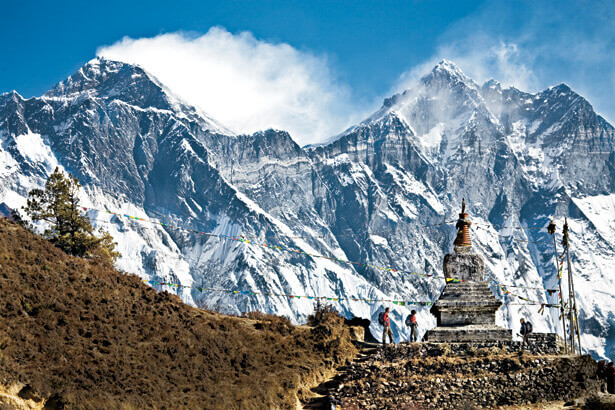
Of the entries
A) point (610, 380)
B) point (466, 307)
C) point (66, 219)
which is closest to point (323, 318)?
point (466, 307)

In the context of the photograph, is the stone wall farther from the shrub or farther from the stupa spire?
the shrub

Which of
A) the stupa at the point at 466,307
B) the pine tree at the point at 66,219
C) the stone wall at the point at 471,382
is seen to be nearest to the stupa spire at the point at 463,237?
the stupa at the point at 466,307

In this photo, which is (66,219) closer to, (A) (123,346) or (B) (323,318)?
(B) (323,318)

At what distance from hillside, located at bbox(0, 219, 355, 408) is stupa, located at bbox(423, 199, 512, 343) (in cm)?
534

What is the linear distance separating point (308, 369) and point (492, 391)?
806 centimetres

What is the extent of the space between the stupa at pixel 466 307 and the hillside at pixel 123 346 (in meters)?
5.34

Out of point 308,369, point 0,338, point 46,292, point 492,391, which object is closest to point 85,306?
point 46,292

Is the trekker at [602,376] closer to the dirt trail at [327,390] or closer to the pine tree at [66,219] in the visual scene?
the dirt trail at [327,390]

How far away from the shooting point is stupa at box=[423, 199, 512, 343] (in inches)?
1326

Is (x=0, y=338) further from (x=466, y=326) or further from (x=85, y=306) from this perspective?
(x=466, y=326)

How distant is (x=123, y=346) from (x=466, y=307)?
16.4m

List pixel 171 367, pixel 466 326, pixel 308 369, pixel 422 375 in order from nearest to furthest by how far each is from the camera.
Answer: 1. pixel 171 367
2. pixel 422 375
3. pixel 308 369
4. pixel 466 326

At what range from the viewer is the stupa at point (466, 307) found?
3369 centimetres

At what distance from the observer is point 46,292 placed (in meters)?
28.1
